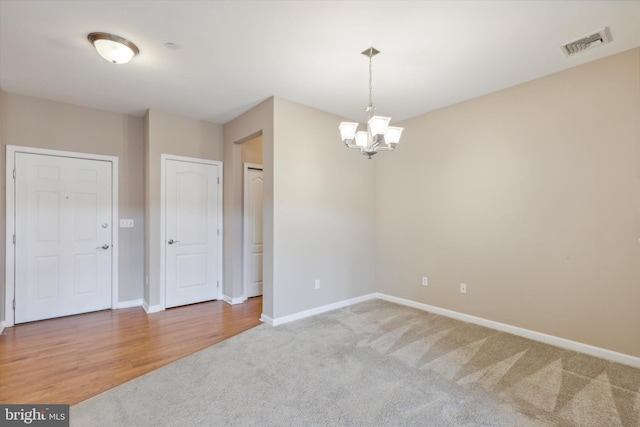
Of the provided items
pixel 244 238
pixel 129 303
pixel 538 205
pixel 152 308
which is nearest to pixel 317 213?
pixel 244 238

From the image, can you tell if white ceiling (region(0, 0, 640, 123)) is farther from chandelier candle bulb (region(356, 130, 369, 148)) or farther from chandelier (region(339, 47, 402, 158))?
chandelier candle bulb (region(356, 130, 369, 148))

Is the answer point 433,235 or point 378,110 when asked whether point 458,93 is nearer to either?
point 378,110

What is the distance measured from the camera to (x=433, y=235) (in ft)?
13.4

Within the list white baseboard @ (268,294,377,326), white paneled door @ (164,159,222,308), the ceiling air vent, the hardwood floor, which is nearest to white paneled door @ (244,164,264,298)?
white paneled door @ (164,159,222,308)

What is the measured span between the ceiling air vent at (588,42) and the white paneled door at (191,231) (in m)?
4.39

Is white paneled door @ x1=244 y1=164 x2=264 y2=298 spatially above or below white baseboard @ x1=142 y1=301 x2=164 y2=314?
above

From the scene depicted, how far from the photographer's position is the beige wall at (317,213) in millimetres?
3725

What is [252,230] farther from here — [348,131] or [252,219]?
[348,131]

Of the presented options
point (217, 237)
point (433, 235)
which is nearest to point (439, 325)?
point (433, 235)

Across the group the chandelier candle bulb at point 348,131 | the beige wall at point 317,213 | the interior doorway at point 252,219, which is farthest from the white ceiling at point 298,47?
the interior doorway at point 252,219

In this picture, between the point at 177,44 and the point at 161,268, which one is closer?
the point at 177,44

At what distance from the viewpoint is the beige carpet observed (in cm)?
198

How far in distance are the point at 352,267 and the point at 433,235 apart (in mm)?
1228

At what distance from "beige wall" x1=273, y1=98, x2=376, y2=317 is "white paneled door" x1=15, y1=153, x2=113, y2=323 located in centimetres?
253
